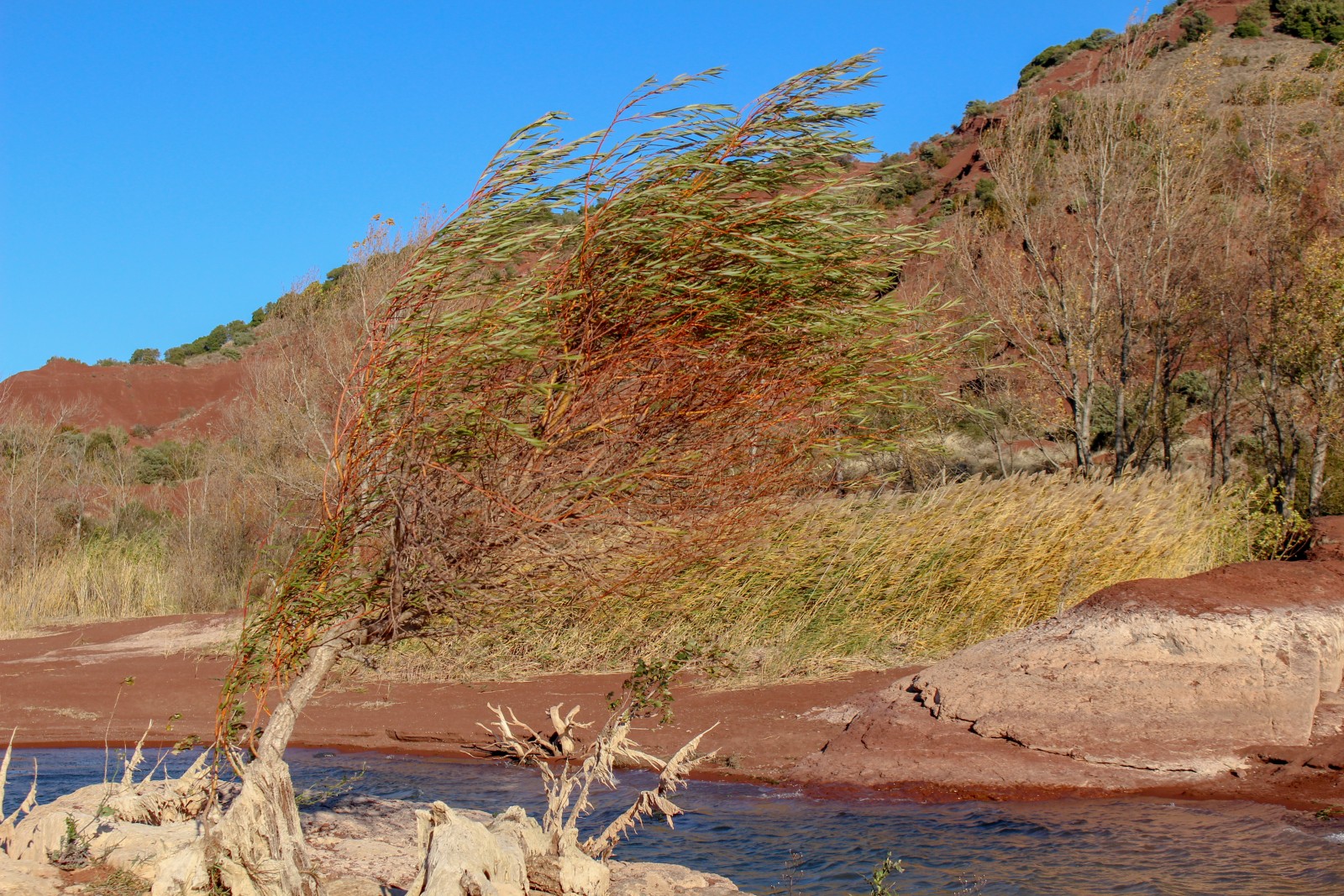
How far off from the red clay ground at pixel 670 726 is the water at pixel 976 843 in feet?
1.04

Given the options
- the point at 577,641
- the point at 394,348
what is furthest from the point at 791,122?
the point at 577,641

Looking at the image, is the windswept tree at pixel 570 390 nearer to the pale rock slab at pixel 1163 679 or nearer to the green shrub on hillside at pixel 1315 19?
the pale rock slab at pixel 1163 679

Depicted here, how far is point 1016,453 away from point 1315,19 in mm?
37848

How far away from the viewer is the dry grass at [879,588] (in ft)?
36.4

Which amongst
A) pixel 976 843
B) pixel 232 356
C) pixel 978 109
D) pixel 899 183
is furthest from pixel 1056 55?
pixel 976 843

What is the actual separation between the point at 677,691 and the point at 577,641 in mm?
1613

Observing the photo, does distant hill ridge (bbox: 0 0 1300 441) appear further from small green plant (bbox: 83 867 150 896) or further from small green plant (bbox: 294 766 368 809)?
small green plant (bbox: 83 867 150 896)

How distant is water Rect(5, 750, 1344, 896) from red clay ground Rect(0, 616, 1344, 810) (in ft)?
1.04

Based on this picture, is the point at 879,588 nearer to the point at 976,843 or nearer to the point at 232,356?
the point at 976,843

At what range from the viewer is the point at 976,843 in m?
6.38

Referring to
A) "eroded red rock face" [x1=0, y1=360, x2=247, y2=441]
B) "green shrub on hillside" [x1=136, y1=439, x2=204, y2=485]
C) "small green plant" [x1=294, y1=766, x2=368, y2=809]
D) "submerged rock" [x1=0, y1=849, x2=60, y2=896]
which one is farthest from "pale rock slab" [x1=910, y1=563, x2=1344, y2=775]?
"eroded red rock face" [x1=0, y1=360, x2=247, y2=441]

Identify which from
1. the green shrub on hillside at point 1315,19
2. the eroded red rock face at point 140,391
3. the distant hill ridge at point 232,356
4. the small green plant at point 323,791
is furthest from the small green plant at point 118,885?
the green shrub on hillside at point 1315,19

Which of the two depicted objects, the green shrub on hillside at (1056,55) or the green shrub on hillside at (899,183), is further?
the green shrub on hillside at (1056,55)

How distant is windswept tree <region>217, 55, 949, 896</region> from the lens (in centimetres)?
420
